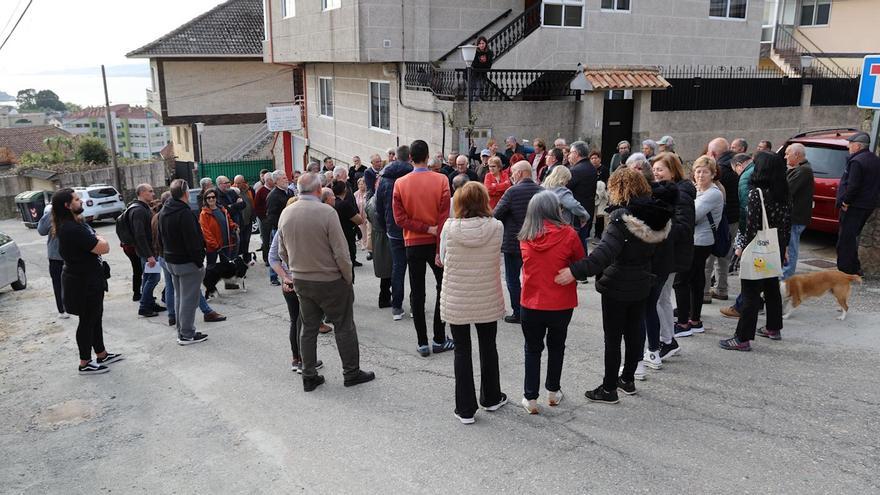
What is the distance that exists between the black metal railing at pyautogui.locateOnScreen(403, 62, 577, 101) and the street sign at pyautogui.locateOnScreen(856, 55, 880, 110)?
664 cm

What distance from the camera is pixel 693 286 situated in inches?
260

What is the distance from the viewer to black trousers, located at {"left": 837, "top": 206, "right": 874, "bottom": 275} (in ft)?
26.1

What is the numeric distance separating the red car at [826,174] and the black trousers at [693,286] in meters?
4.20

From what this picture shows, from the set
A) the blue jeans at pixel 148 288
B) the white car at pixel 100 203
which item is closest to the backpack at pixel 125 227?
the blue jeans at pixel 148 288

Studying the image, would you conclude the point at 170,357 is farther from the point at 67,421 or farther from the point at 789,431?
the point at 789,431

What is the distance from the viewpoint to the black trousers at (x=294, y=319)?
6.06 m

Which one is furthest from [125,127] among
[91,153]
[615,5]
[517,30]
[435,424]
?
[435,424]

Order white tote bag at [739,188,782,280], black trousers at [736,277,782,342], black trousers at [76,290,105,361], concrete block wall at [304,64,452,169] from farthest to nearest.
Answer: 1. concrete block wall at [304,64,452,169]
2. black trousers at [76,290,105,361]
3. black trousers at [736,277,782,342]
4. white tote bag at [739,188,782,280]

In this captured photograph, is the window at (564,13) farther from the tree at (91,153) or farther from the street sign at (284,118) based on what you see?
the tree at (91,153)

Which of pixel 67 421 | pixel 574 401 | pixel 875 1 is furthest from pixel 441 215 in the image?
pixel 875 1

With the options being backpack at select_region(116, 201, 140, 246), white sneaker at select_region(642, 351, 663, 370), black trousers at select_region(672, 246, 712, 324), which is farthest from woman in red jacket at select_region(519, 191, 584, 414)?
backpack at select_region(116, 201, 140, 246)

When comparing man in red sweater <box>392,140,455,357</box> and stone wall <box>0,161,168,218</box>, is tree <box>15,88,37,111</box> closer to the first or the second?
stone wall <box>0,161,168,218</box>

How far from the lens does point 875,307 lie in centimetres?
754

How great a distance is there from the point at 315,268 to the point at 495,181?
174 inches
